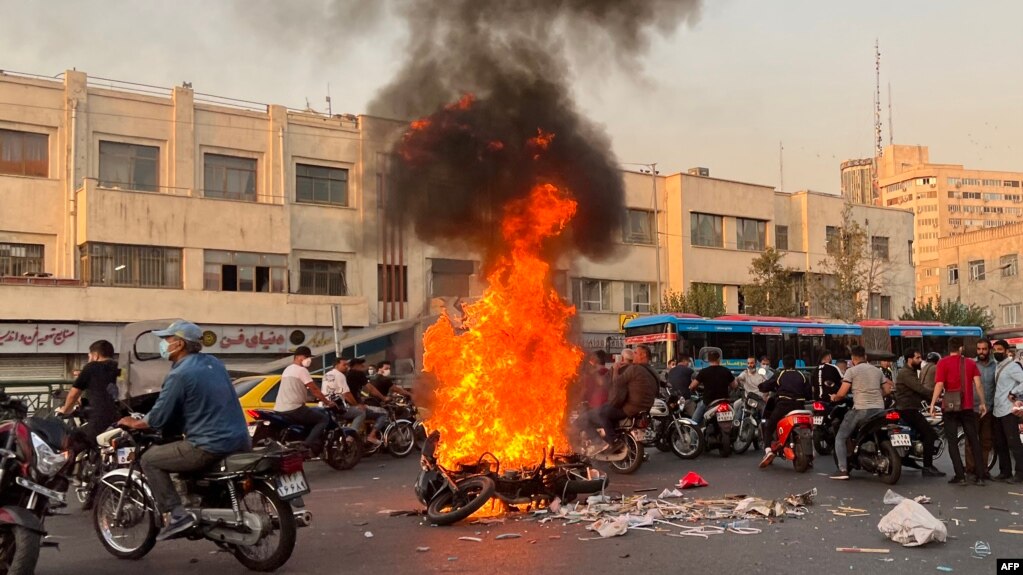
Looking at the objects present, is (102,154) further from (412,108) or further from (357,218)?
(412,108)

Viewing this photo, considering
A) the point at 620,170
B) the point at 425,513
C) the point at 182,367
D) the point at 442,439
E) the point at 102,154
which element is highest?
the point at 102,154

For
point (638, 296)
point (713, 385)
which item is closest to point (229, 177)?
point (638, 296)

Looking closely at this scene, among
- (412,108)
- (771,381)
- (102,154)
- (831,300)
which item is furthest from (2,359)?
(831,300)

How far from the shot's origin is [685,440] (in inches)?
542

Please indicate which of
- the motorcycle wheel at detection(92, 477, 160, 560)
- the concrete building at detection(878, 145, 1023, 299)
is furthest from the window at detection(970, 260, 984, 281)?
the concrete building at detection(878, 145, 1023, 299)

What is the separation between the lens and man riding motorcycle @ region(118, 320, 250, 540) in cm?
651

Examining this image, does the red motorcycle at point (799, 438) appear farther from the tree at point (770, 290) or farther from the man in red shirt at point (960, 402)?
the tree at point (770, 290)

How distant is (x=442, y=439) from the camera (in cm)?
902

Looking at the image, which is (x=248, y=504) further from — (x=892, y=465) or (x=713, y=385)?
(x=713, y=385)

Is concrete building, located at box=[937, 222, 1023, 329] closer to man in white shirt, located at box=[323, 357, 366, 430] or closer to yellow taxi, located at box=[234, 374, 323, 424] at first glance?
man in white shirt, located at box=[323, 357, 366, 430]

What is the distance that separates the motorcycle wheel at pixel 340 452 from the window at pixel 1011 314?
57596 mm

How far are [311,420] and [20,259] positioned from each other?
21.1m

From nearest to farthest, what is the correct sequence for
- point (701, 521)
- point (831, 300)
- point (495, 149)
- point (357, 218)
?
point (701, 521), point (495, 149), point (357, 218), point (831, 300)

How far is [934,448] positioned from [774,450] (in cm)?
193
